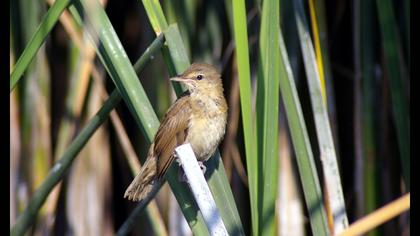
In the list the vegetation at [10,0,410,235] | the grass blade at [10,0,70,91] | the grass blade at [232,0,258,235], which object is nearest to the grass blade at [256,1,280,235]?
the grass blade at [232,0,258,235]

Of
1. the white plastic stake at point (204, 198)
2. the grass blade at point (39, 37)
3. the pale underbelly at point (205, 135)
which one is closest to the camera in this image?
the white plastic stake at point (204, 198)

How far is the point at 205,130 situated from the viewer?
96.8 inches

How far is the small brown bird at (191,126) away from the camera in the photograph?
2.26m

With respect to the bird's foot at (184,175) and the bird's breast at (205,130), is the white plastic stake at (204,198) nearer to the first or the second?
the bird's foot at (184,175)

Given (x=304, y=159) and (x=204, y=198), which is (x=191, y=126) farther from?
(x=204, y=198)

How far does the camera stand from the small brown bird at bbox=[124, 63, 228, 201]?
89.1 inches

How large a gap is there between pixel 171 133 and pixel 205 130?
160 millimetres

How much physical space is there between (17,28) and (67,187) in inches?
28.4

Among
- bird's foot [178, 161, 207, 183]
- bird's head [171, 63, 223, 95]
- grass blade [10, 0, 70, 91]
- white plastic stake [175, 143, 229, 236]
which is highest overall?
bird's head [171, 63, 223, 95]

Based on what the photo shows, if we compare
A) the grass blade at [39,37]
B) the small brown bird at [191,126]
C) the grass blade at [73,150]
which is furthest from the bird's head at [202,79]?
the grass blade at [39,37]

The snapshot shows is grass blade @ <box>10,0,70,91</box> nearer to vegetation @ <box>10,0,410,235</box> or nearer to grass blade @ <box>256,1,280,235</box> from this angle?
vegetation @ <box>10,0,410,235</box>

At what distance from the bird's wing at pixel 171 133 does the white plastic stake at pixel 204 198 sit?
428 millimetres

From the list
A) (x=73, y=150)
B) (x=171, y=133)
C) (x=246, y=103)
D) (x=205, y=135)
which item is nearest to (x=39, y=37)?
(x=73, y=150)
